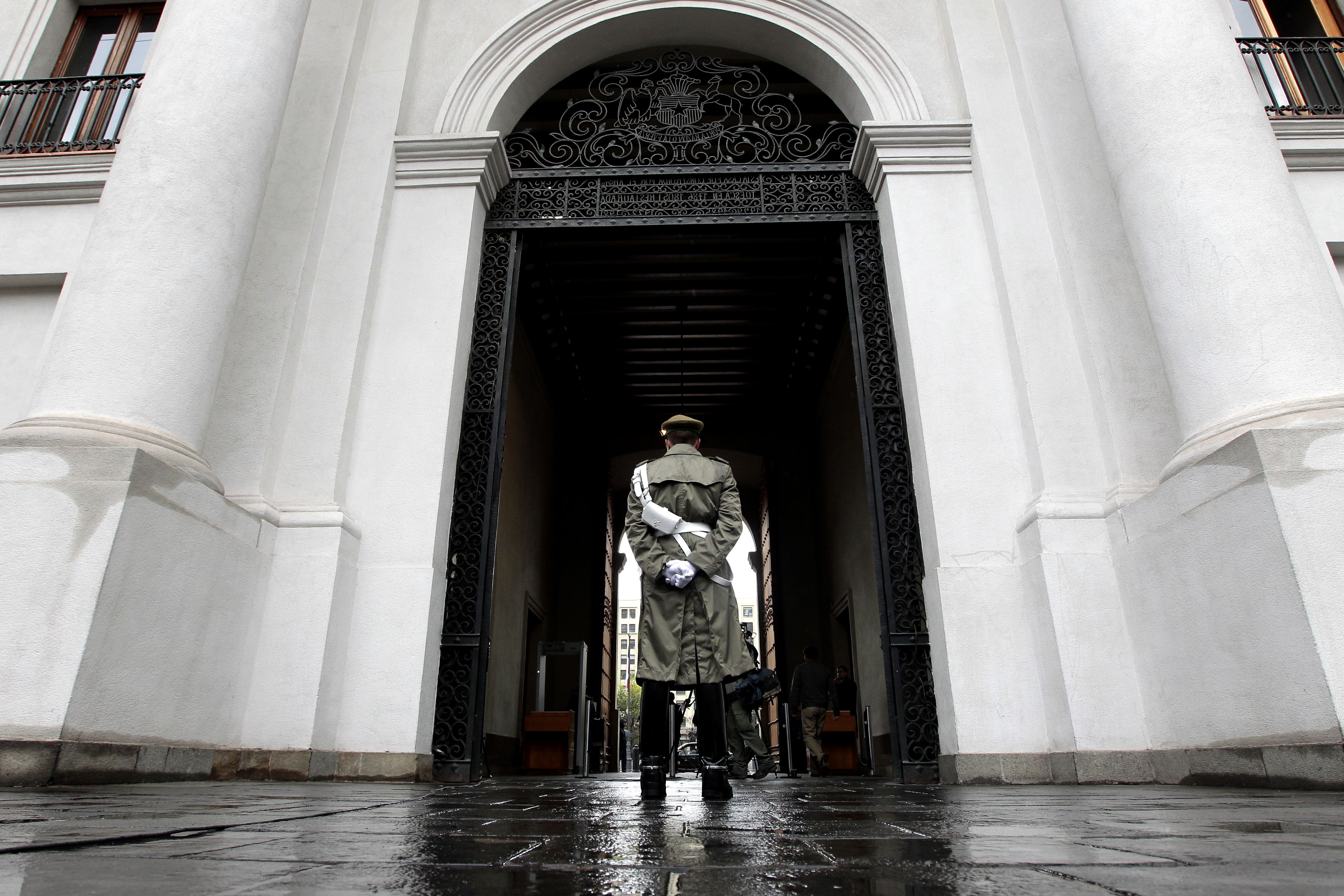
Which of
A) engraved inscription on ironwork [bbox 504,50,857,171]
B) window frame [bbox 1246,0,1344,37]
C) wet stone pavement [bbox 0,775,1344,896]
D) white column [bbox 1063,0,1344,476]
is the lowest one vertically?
wet stone pavement [bbox 0,775,1344,896]

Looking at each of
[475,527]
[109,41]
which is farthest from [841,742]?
[109,41]

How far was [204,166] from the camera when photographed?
491cm

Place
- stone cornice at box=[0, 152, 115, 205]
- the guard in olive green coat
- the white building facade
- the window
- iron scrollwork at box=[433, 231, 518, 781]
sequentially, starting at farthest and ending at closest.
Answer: the window < stone cornice at box=[0, 152, 115, 205] < iron scrollwork at box=[433, 231, 518, 781] < the white building facade < the guard in olive green coat

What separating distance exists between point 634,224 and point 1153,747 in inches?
194

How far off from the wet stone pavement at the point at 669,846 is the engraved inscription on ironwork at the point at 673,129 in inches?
210

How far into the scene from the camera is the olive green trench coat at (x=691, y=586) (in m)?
3.48

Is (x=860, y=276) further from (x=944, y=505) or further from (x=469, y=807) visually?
(x=469, y=807)

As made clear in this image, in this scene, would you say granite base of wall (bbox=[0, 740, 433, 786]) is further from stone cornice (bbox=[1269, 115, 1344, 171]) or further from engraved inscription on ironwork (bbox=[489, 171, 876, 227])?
stone cornice (bbox=[1269, 115, 1344, 171])

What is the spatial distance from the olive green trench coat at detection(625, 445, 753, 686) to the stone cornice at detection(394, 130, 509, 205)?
149 inches

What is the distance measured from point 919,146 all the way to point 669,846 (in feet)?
19.5

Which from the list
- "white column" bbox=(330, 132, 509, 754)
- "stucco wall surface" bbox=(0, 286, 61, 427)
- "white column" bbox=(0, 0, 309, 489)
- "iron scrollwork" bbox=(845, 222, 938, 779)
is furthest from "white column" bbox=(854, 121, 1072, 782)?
"stucco wall surface" bbox=(0, 286, 61, 427)

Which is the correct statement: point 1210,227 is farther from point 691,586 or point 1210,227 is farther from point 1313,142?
point 691,586

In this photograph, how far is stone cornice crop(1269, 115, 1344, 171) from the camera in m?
6.31

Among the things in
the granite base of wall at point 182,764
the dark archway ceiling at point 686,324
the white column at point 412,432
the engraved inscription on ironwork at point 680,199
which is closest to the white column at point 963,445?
the engraved inscription on ironwork at point 680,199
